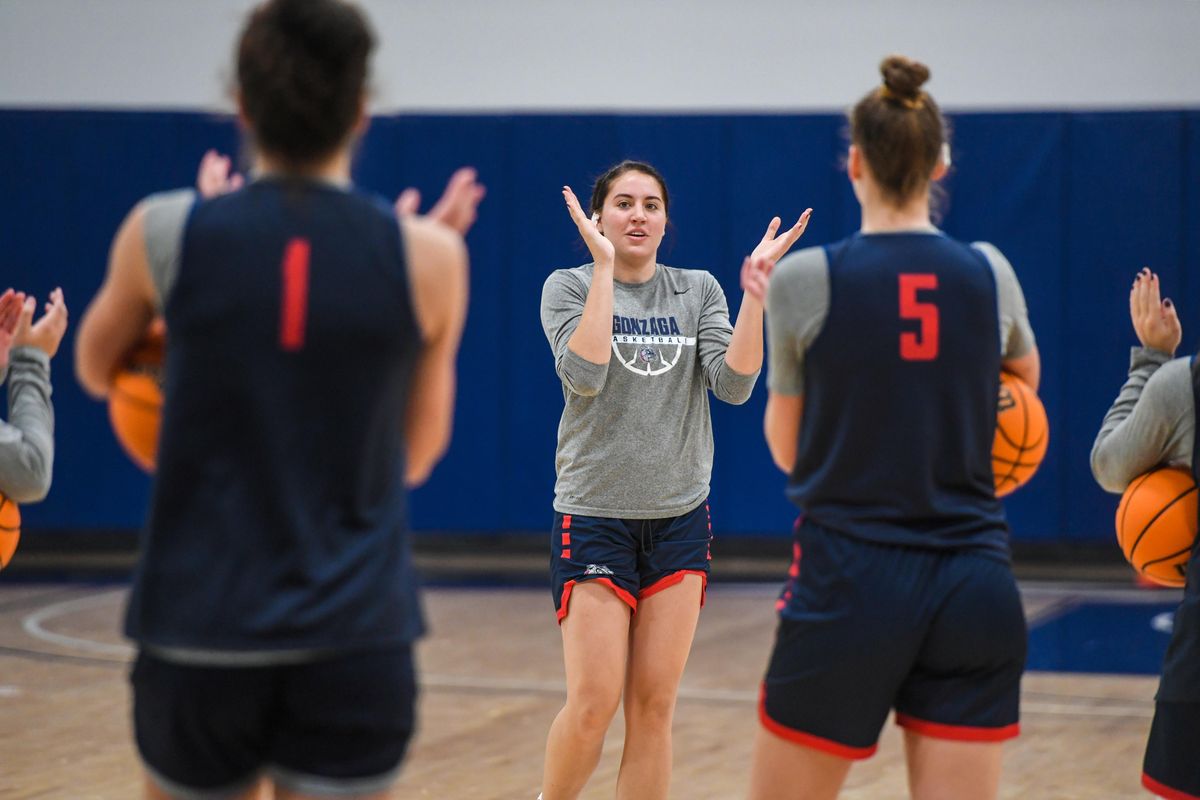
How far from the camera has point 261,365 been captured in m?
1.95

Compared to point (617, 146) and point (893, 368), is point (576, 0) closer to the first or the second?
point (617, 146)

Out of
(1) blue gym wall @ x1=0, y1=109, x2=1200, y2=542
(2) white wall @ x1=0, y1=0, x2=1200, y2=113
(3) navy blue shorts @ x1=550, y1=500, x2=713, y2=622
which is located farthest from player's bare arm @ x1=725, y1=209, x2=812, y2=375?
(2) white wall @ x1=0, y1=0, x2=1200, y2=113

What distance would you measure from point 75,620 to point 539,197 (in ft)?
13.5

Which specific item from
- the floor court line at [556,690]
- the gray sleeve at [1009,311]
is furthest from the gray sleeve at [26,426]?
the floor court line at [556,690]

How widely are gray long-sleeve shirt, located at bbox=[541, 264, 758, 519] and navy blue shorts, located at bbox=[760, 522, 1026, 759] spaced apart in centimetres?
138

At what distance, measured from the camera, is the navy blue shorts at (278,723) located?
1.98 meters

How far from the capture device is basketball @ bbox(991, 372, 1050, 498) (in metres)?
2.62

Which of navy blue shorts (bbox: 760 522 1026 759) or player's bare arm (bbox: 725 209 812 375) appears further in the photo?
player's bare arm (bbox: 725 209 812 375)

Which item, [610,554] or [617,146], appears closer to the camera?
[610,554]

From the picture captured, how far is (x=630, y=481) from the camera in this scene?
3934mm

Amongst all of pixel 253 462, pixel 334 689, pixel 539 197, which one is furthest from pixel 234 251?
pixel 539 197

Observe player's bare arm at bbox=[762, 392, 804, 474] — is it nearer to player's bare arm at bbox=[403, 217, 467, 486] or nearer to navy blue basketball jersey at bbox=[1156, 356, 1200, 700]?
player's bare arm at bbox=[403, 217, 467, 486]

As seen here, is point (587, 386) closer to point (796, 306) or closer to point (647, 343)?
point (647, 343)

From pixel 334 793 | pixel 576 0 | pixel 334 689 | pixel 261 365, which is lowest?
pixel 334 793
